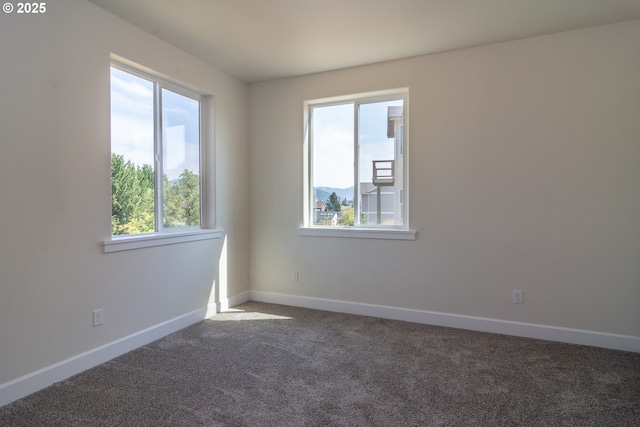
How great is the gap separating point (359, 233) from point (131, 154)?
7.57ft

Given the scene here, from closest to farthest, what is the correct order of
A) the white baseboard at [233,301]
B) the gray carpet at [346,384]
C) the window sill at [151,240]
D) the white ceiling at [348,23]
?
the gray carpet at [346,384] < the white ceiling at [348,23] < the window sill at [151,240] < the white baseboard at [233,301]

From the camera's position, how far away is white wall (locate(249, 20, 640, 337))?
2863 mm

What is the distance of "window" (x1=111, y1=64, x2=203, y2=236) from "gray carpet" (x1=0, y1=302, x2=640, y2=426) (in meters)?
1.12

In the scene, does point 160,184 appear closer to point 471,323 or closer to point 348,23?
point 348,23

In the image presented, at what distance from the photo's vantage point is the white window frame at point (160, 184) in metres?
2.86

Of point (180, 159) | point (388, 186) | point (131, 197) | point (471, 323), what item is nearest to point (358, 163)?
point (388, 186)

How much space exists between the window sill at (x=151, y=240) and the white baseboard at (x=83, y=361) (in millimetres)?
728

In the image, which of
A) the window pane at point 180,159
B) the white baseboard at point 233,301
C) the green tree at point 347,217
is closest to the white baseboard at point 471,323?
the white baseboard at point 233,301

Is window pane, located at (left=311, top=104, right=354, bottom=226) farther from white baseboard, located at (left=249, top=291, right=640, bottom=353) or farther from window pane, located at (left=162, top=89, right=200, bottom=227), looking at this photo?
window pane, located at (left=162, top=89, right=200, bottom=227)

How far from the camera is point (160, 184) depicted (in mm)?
3271

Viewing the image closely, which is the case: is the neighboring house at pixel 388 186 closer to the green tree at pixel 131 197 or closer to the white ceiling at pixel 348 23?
the white ceiling at pixel 348 23

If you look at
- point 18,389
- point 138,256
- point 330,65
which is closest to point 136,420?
point 18,389

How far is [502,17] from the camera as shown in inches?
107

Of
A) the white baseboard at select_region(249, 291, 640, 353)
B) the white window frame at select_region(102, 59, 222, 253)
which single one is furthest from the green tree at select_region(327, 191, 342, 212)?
the white window frame at select_region(102, 59, 222, 253)
